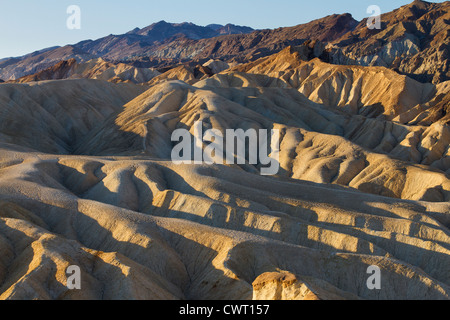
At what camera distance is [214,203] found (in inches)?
1502

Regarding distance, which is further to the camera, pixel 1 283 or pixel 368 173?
pixel 368 173

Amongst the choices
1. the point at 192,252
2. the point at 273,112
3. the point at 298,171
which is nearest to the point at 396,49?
the point at 273,112

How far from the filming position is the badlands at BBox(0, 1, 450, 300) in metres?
27.0

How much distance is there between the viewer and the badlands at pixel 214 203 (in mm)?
26953

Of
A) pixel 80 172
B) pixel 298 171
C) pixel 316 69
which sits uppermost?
pixel 316 69

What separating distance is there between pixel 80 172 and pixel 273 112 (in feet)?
142

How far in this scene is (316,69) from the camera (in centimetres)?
11775

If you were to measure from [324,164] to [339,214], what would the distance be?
77.6 ft
